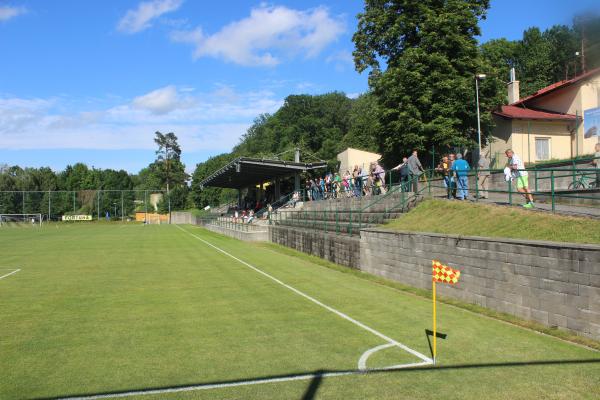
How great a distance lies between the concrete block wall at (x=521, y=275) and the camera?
7656 mm

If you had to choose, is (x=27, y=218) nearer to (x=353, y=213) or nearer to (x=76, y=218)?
(x=76, y=218)

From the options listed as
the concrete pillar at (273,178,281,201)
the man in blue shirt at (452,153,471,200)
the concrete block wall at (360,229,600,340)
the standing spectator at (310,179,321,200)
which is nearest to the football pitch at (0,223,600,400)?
the concrete block wall at (360,229,600,340)

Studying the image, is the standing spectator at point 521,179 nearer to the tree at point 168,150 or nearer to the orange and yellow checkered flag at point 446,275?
the orange and yellow checkered flag at point 446,275

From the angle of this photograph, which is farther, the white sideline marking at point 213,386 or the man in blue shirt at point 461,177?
the man in blue shirt at point 461,177

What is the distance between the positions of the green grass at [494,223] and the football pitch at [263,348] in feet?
7.13

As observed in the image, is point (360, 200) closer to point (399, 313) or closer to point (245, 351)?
point (399, 313)

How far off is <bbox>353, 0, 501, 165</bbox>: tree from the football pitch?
58.1 ft

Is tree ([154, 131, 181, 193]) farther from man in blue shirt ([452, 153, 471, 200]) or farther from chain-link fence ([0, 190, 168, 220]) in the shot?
man in blue shirt ([452, 153, 471, 200])

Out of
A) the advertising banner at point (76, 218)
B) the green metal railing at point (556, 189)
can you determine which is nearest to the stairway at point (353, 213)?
the green metal railing at point (556, 189)

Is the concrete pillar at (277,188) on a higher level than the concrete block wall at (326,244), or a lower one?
higher

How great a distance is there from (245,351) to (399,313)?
13.1ft

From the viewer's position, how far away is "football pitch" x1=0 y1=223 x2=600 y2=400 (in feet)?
19.0

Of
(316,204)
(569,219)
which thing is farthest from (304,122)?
(569,219)

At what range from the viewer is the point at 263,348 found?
745 cm
